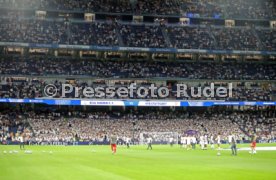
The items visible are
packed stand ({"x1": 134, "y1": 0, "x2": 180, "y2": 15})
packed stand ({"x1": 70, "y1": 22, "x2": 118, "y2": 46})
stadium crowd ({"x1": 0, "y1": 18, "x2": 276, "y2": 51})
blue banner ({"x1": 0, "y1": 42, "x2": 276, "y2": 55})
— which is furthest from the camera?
packed stand ({"x1": 134, "y1": 0, "x2": 180, "y2": 15})

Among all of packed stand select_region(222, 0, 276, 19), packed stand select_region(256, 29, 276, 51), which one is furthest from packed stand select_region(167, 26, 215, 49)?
packed stand select_region(256, 29, 276, 51)

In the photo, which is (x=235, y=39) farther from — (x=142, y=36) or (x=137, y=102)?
(x=137, y=102)

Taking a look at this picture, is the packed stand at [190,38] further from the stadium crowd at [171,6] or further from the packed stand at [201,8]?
the stadium crowd at [171,6]

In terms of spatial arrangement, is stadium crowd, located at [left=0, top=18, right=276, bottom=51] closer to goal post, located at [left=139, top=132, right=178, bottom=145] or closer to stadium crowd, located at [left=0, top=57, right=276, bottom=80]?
stadium crowd, located at [left=0, top=57, right=276, bottom=80]

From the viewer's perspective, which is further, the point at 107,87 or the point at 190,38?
the point at 190,38

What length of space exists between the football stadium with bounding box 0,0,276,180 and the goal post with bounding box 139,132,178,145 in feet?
0.79

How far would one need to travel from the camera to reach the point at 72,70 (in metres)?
89.5

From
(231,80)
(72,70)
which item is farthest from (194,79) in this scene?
(72,70)

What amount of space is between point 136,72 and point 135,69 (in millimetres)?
1310

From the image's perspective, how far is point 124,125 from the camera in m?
82.2

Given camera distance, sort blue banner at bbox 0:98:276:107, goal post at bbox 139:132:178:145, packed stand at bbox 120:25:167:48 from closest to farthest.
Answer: goal post at bbox 139:132:178:145, blue banner at bbox 0:98:276:107, packed stand at bbox 120:25:167:48

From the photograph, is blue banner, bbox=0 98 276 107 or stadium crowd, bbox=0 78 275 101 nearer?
blue banner, bbox=0 98 276 107

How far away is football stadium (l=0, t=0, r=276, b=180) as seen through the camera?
80562mm

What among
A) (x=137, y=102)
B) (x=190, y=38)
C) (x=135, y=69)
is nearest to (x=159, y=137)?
(x=137, y=102)
